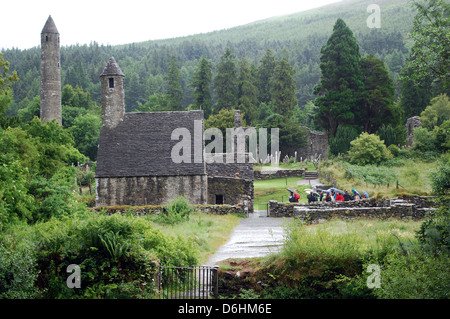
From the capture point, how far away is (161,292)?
1402 centimetres

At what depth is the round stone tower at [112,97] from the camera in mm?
38094

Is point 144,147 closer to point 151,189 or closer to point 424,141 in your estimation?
point 151,189

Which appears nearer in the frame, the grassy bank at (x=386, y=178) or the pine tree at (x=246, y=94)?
the grassy bank at (x=386, y=178)

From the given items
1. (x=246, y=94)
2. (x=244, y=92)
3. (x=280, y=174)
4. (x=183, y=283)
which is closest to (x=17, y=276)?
(x=183, y=283)

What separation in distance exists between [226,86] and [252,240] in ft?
191

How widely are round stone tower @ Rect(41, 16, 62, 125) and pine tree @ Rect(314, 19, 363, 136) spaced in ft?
100

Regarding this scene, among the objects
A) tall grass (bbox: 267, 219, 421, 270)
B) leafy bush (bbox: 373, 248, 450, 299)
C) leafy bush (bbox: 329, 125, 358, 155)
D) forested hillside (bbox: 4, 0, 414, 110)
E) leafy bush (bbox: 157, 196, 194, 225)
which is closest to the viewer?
leafy bush (bbox: 373, 248, 450, 299)

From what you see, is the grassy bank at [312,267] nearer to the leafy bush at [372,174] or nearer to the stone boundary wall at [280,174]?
the leafy bush at [372,174]

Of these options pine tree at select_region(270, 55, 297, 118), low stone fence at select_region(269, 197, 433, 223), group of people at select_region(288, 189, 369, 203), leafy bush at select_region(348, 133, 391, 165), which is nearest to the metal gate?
low stone fence at select_region(269, 197, 433, 223)

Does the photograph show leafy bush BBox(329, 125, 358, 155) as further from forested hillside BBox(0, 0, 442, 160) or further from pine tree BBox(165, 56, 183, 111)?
pine tree BBox(165, 56, 183, 111)

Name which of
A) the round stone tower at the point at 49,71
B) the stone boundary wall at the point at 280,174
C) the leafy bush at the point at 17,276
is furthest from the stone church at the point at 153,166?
the round stone tower at the point at 49,71

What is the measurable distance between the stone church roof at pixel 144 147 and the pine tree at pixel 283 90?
4134cm

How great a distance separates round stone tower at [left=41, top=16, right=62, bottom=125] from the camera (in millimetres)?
59531

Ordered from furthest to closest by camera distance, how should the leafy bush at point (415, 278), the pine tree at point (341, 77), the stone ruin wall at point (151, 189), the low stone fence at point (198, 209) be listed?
the pine tree at point (341, 77)
the stone ruin wall at point (151, 189)
the low stone fence at point (198, 209)
the leafy bush at point (415, 278)
